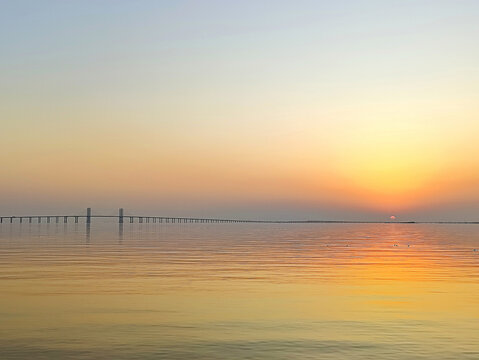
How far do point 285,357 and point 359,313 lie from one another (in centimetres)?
995

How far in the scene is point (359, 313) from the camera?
104 ft

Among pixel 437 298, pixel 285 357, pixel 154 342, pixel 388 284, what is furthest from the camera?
pixel 388 284

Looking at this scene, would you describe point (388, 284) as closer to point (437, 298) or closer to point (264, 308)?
point (437, 298)

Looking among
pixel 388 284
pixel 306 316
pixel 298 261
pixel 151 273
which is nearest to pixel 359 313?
pixel 306 316

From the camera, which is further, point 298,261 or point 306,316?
point 298,261

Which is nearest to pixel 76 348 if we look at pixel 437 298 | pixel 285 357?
pixel 285 357

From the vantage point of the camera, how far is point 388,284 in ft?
146

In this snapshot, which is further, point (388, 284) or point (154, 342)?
point (388, 284)

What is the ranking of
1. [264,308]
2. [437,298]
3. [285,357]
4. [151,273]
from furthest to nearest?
[151,273] < [437,298] < [264,308] < [285,357]

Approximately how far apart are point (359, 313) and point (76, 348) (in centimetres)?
1373

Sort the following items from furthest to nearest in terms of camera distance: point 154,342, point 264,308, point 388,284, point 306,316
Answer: point 388,284 → point 264,308 → point 306,316 → point 154,342

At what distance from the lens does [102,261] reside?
63.4 meters

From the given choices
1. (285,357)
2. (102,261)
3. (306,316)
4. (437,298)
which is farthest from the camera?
(102,261)

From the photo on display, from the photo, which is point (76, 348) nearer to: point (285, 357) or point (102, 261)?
point (285, 357)
